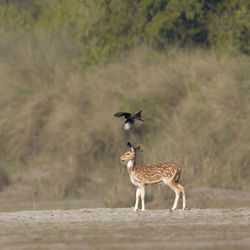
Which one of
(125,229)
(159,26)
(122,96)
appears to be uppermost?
(159,26)

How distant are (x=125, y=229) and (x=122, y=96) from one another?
41.9 ft

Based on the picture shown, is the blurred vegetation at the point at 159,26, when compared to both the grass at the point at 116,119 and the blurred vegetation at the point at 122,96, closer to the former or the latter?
the blurred vegetation at the point at 122,96

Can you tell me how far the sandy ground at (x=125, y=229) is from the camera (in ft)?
38.6

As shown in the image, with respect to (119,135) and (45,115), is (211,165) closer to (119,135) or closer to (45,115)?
(119,135)

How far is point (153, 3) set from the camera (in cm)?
2945

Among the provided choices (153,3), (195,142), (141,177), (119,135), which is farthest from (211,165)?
(153,3)

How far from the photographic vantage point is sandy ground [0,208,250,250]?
38.6 feet

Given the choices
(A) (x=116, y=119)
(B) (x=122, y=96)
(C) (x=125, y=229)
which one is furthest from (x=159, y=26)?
(C) (x=125, y=229)

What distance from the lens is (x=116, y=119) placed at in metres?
24.6

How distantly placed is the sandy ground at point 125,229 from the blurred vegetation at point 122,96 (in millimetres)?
3413

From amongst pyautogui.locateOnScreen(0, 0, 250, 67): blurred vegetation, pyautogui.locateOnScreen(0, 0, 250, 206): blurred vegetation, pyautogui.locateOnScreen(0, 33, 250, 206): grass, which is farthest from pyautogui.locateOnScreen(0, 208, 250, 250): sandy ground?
pyautogui.locateOnScreen(0, 0, 250, 67): blurred vegetation

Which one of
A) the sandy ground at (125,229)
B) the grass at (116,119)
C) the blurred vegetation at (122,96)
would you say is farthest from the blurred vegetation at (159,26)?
the sandy ground at (125,229)

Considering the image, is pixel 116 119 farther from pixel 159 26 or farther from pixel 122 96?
pixel 159 26

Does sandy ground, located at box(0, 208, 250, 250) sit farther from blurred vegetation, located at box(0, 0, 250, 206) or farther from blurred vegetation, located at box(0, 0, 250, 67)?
blurred vegetation, located at box(0, 0, 250, 67)
